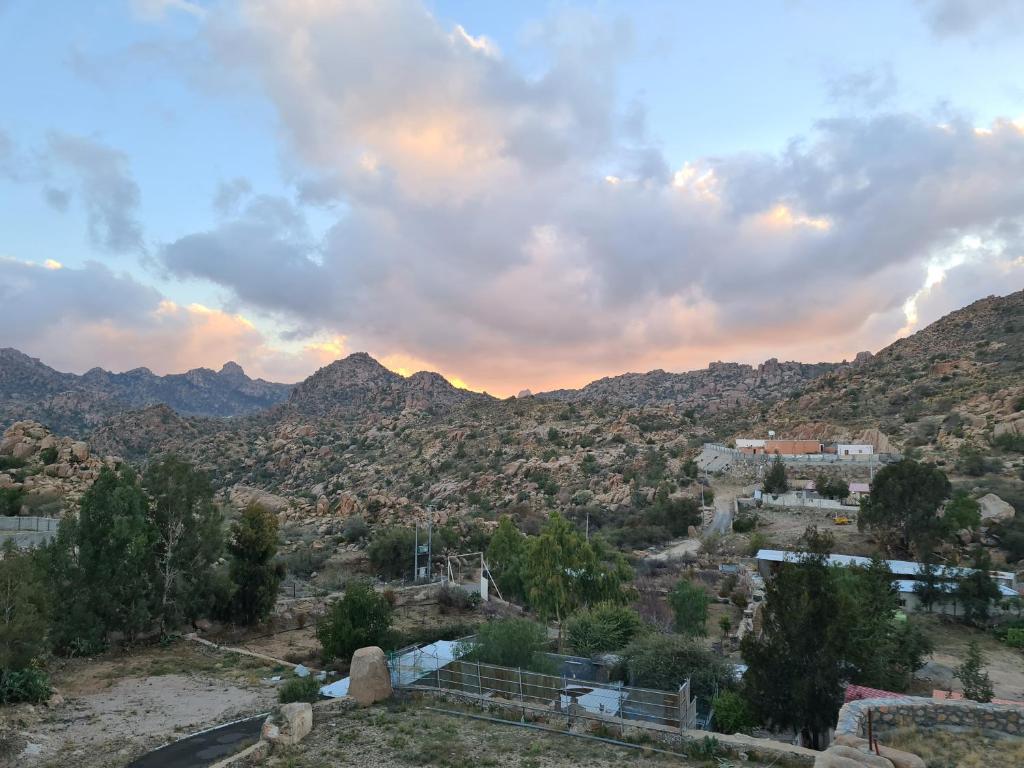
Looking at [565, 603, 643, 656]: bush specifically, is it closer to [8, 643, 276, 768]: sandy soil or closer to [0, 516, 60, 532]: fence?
[8, 643, 276, 768]: sandy soil

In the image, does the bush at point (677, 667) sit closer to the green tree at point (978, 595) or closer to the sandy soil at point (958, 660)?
the sandy soil at point (958, 660)

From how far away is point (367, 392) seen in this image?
422ft

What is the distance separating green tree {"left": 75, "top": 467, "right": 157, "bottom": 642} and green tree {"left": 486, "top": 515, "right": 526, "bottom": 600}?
15.7 metres

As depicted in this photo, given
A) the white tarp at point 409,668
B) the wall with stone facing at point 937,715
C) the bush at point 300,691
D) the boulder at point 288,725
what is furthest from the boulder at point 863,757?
the bush at point 300,691

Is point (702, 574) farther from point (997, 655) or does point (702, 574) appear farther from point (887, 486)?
point (997, 655)

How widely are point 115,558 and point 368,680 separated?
1136cm

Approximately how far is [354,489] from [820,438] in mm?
51702

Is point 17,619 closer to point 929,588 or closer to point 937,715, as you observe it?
point 937,715

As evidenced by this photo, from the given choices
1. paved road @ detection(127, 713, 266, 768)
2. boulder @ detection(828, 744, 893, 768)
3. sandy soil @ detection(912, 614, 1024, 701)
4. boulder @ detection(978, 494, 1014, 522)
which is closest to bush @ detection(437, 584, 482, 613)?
paved road @ detection(127, 713, 266, 768)

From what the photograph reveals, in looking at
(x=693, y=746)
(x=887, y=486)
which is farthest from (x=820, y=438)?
(x=693, y=746)

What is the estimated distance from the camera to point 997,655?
23750 mm

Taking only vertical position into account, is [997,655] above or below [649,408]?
below

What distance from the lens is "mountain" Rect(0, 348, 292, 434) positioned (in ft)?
339

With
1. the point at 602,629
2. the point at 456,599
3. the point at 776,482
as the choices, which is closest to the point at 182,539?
the point at 456,599
